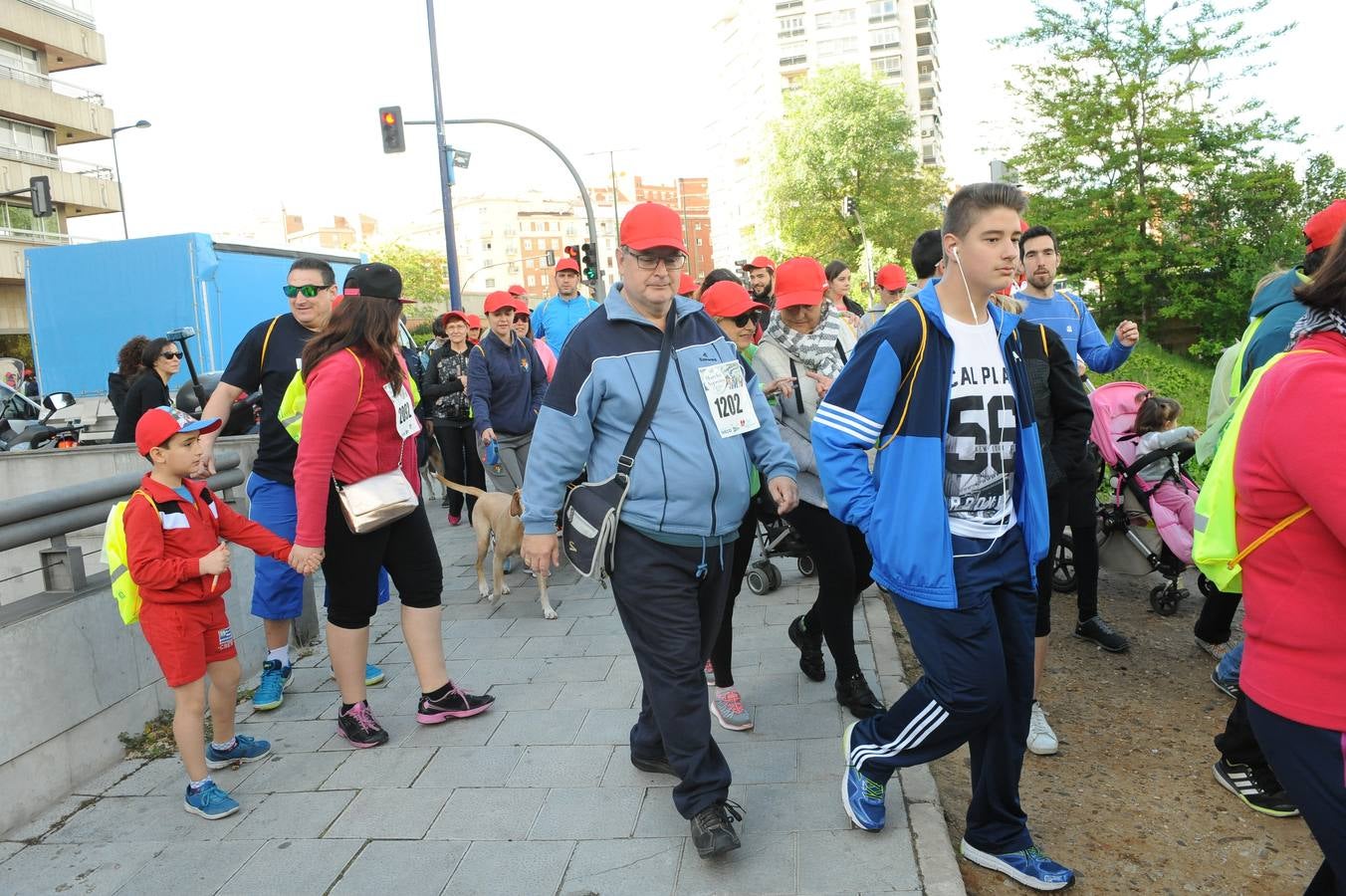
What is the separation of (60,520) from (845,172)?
48095 mm

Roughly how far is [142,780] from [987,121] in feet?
57.5

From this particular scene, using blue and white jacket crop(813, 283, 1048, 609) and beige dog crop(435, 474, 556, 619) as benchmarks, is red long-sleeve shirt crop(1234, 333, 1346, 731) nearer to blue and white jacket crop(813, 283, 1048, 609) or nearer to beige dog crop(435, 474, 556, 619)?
blue and white jacket crop(813, 283, 1048, 609)

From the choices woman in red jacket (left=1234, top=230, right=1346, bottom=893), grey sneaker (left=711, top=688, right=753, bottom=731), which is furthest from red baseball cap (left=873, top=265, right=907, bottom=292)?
woman in red jacket (left=1234, top=230, right=1346, bottom=893)

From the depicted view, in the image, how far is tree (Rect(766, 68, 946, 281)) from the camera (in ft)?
159

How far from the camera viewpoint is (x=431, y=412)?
31.2 ft

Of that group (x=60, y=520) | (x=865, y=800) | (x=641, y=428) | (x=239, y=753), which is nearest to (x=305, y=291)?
(x=60, y=520)

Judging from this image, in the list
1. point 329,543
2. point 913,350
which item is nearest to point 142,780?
point 329,543

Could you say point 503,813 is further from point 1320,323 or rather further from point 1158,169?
point 1158,169

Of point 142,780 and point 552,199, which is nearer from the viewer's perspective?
point 142,780

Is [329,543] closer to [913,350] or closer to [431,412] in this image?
[913,350]

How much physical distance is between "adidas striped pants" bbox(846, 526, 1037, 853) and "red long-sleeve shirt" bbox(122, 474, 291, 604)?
2636mm

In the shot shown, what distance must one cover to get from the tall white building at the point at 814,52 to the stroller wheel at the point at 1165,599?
7587 centimetres

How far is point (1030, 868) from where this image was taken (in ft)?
10.7

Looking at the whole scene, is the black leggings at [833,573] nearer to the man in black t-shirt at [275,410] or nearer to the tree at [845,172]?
the man in black t-shirt at [275,410]
